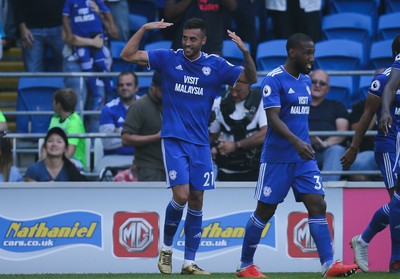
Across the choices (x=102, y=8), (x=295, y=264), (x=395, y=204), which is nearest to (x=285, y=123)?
(x=395, y=204)

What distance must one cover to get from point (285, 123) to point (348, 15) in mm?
6574

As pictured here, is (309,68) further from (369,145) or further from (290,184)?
(369,145)

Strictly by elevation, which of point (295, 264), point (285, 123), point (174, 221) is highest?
point (285, 123)

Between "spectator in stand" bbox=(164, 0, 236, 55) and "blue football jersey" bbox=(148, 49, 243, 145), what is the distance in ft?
11.7

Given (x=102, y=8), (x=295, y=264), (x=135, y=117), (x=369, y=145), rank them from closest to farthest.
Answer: (x=295, y=264)
(x=135, y=117)
(x=369, y=145)
(x=102, y=8)

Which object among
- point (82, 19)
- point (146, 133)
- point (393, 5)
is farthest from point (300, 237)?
point (393, 5)

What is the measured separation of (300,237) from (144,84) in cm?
423

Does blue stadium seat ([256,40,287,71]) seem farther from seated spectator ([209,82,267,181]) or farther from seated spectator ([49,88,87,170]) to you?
seated spectator ([49,88,87,170])

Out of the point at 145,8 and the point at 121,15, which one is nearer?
the point at 121,15

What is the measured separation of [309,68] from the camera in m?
9.50

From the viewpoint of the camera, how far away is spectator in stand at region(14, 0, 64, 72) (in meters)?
14.9

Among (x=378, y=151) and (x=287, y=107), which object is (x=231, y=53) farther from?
(x=287, y=107)

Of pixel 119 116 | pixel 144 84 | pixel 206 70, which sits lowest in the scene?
pixel 119 116

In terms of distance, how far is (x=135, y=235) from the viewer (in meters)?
11.3
